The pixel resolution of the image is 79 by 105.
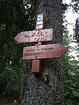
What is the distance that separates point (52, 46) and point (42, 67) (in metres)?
0.38

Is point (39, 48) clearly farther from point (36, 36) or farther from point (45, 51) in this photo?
point (36, 36)

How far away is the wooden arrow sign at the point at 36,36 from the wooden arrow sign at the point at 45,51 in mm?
141

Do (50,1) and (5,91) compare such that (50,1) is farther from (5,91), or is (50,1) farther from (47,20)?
(5,91)

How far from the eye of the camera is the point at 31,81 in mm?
2455

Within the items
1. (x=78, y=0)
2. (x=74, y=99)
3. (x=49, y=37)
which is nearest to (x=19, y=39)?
(x=49, y=37)

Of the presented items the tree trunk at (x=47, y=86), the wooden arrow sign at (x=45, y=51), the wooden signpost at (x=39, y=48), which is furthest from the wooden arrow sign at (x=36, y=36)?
the tree trunk at (x=47, y=86)

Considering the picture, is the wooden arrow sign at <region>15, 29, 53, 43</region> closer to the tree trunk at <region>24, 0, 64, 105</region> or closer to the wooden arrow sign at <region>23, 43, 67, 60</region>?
the wooden arrow sign at <region>23, 43, 67, 60</region>

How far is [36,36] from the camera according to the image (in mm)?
2400

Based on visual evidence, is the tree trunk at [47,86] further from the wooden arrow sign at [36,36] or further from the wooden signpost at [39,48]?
the wooden arrow sign at [36,36]

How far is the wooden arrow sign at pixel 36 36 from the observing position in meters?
2.32

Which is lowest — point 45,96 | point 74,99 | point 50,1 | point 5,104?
point 5,104

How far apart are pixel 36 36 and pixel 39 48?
0.78 ft

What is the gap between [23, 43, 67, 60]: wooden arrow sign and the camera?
83.2 inches

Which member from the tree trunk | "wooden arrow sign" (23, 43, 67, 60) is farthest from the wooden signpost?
the tree trunk
